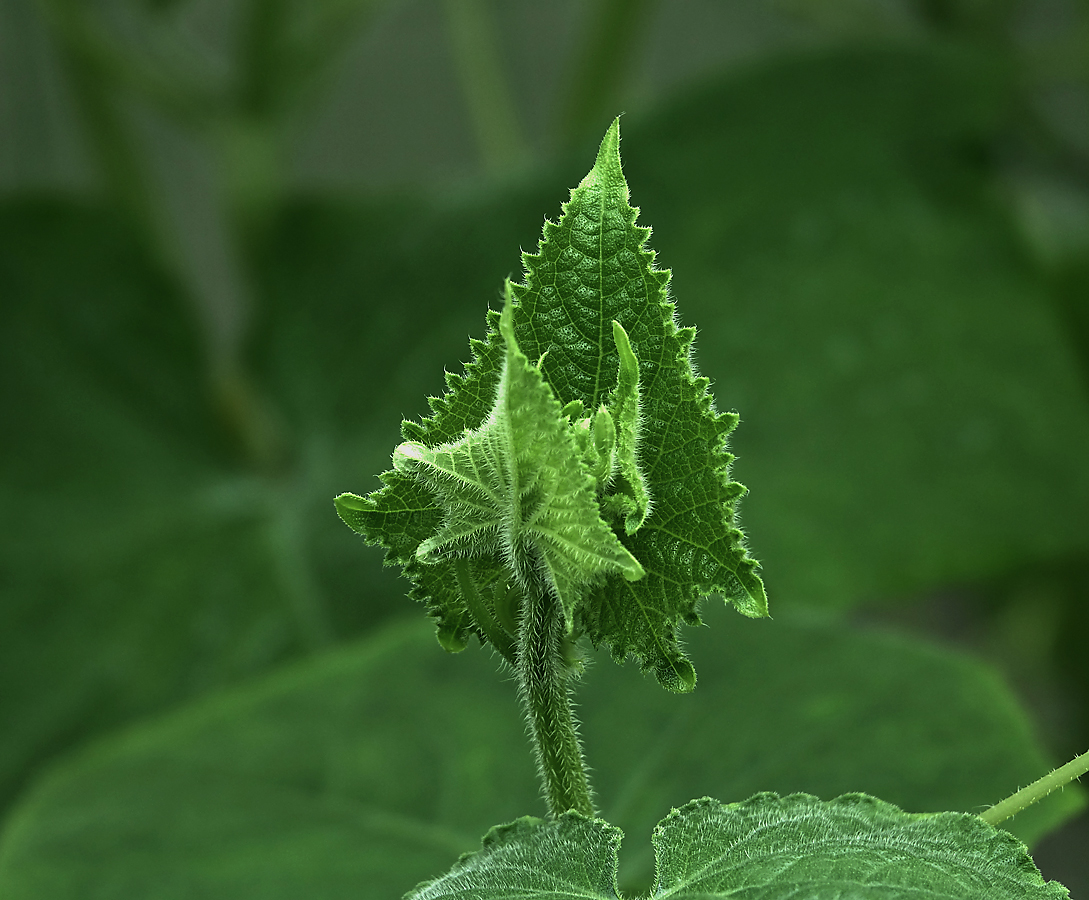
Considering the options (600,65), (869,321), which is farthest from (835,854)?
(600,65)

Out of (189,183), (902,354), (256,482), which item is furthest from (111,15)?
(902,354)

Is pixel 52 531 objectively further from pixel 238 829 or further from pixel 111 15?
pixel 111 15

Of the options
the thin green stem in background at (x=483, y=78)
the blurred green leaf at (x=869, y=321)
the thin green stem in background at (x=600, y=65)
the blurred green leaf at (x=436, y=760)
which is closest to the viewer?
the blurred green leaf at (x=436, y=760)

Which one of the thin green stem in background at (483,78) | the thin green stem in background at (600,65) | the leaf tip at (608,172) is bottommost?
the leaf tip at (608,172)

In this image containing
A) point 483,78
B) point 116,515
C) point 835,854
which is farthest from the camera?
point 483,78

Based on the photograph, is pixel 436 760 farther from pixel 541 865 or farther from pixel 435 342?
pixel 435 342

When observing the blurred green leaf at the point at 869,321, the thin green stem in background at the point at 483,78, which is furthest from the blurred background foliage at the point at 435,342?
the thin green stem in background at the point at 483,78

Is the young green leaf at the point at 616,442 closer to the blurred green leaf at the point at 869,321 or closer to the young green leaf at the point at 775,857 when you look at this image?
the young green leaf at the point at 775,857
